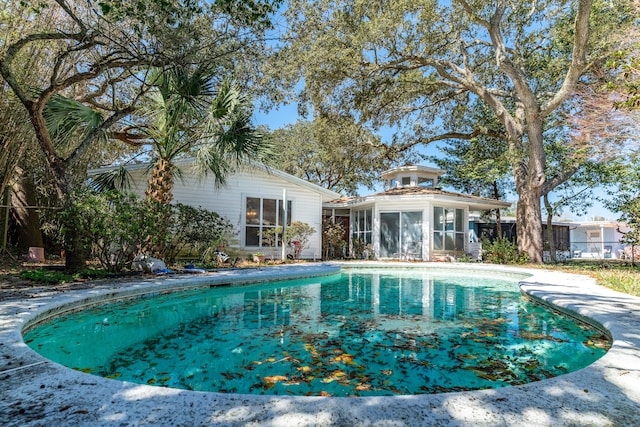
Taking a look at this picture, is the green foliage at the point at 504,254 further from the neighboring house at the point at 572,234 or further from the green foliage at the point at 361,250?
the green foliage at the point at 361,250

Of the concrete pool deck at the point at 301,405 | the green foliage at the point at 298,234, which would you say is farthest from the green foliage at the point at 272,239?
the concrete pool deck at the point at 301,405

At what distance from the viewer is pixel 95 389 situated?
2.11 m

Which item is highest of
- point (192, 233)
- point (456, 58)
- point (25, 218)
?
point (456, 58)

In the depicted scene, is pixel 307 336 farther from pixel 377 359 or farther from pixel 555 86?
pixel 555 86

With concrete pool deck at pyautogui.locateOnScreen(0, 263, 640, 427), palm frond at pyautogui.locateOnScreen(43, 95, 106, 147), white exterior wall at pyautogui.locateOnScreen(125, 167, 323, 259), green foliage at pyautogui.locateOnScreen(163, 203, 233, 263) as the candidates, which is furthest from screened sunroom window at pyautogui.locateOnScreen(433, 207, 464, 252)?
concrete pool deck at pyautogui.locateOnScreen(0, 263, 640, 427)

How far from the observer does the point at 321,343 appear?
3.81m

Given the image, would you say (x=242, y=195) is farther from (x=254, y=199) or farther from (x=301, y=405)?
(x=301, y=405)

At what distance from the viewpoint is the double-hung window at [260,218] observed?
45.5 feet

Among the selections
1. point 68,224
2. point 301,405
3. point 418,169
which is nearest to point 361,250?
point 418,169

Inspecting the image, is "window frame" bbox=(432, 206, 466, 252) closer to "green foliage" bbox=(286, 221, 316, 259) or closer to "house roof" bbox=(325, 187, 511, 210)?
"house roof" bbox=(325, 187, 511, 210)

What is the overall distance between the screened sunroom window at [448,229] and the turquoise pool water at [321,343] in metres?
9.13

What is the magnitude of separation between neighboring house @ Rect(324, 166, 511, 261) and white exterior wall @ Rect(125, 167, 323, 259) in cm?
268

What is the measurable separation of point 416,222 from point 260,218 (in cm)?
687

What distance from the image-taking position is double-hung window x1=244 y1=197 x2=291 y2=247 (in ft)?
45.5
